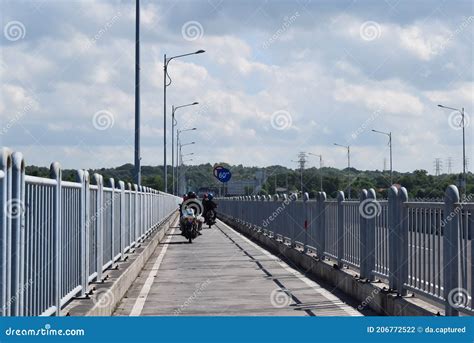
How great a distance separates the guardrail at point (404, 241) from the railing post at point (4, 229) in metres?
4.30

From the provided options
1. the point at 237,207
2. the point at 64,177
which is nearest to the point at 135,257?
the point at 64,177

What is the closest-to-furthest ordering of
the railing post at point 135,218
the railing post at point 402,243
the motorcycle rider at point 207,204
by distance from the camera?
the railing post at point 402,243
the railing post at point 135,218
the motorcycle rider at point 207,204

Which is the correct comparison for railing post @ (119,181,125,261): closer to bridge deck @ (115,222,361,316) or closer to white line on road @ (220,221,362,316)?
bridge deck @ (115,222,361,316)

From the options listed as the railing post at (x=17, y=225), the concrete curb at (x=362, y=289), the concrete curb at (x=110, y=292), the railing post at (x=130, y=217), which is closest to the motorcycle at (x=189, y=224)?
the concrete curb at (x=362, y=289)

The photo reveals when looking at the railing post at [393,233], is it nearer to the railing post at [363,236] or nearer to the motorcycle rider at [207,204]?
the railing post at [363,236]

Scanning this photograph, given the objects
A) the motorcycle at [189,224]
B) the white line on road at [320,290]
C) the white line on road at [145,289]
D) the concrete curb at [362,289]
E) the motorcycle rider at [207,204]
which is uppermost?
the motorcycle rider at [207,204]

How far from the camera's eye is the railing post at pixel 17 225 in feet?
24.0

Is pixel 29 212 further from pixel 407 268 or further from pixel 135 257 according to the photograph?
pixel 135 257

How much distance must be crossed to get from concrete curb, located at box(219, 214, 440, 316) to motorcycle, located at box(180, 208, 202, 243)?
8.80 meters

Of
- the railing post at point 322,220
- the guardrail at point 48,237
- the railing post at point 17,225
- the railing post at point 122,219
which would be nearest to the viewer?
the guardrail at point 48,237

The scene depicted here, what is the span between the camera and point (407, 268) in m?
11.4

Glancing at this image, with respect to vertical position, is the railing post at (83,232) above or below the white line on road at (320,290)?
above

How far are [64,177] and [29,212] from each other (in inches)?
114

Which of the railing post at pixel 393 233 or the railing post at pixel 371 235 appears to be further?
the railing post at pixel 371 235
